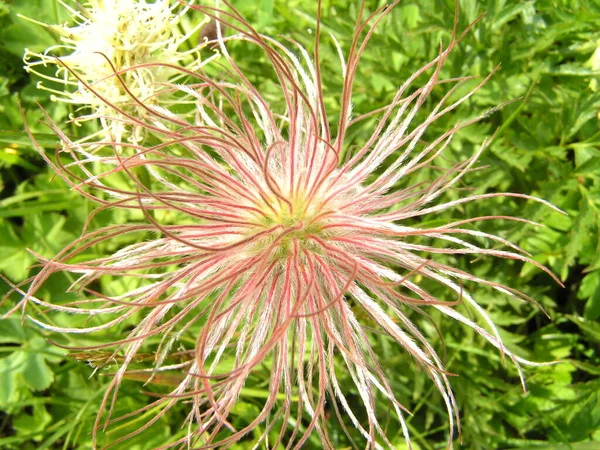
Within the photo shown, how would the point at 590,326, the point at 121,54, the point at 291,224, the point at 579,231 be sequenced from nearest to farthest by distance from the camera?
the point at 291,224
the point at 121,54
the point at 579,231
the point at 590,326

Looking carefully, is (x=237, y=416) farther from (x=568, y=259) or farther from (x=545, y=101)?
(x=545, y=101)

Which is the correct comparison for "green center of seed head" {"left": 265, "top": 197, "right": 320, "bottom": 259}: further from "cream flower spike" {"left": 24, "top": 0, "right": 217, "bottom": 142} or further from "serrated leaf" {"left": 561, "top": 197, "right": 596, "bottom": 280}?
"serrated leaf" {"left": 561, "top": 197, "right": 596, "bottom": 280}

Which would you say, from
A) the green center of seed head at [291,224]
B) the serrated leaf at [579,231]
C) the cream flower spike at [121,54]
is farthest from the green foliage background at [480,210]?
the green center of seed head at [291,224]

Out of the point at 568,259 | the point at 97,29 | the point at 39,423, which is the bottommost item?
the point at 39,423

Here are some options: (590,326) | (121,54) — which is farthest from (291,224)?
(590,326)

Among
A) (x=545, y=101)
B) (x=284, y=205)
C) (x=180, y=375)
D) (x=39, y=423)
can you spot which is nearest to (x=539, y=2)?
(x=545, y=101)

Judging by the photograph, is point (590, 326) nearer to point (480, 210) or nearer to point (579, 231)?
point (579, 231)

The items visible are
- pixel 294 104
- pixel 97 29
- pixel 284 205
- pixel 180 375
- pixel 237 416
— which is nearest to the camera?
pixel 284 205

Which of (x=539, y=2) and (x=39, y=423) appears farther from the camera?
(x=39, y=423)

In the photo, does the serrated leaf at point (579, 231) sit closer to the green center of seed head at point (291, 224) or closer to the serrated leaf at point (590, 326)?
the serrated leaf at point (590, 326)
